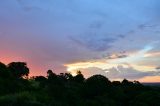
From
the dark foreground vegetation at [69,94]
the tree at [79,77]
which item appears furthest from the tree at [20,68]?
the dark foreground vegetation at [69,94]

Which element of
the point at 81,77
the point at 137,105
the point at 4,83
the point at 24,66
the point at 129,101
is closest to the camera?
the point at 4,83

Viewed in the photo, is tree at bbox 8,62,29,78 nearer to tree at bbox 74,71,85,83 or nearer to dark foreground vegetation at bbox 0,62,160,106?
tree at bbox 74,71,85,83

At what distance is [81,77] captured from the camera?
245 ft

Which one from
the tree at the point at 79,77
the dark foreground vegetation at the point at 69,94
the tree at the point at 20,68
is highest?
the tree at the point at 20,68

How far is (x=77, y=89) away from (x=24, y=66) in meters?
32.5

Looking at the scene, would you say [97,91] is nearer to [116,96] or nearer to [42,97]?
[116,96]

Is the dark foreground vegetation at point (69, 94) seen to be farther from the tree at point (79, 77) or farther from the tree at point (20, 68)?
the tree at point (20, 68)

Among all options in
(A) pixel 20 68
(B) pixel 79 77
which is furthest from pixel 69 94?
(A) pixel 20 68

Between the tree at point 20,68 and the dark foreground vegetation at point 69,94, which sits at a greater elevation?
the tree at point 20,68

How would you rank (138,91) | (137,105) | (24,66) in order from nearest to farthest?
(137,105), (138,91), (24,66)

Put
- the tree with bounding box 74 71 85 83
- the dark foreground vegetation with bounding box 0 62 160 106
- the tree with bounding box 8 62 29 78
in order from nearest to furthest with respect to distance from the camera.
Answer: the dark foreground vegetation with bounding box 0 62 160 106 < the tree with bounding box 74 71 85 83 < the tree with bounding box 8 62 29 78

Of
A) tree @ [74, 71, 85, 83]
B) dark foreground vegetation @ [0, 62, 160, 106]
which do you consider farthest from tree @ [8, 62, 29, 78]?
dark foreground vegetation @ [0, 62, 160, 106]

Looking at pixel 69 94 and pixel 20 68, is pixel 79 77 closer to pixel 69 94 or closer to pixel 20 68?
pixel 20 68

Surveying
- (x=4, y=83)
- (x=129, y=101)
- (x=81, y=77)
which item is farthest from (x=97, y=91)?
(x=81, y=77)
